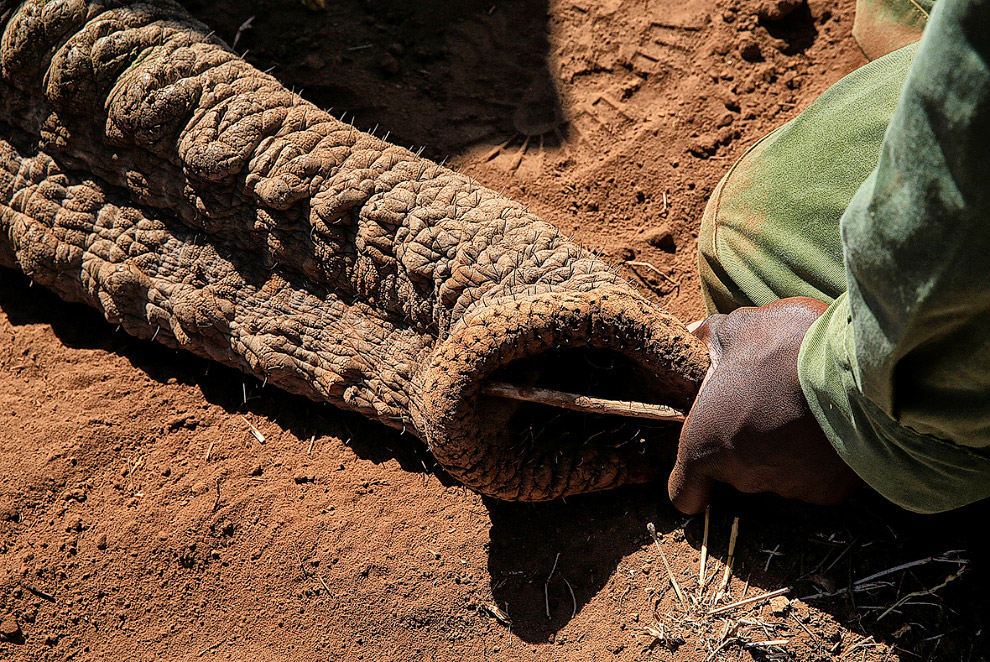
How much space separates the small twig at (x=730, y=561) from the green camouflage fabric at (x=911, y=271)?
567mm

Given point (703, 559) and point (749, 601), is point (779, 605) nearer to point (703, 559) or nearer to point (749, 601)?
point (749, 601)

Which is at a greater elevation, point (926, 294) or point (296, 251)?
point (926, 294)

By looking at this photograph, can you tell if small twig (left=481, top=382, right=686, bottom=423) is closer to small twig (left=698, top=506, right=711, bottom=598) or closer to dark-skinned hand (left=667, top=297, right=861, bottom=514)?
dark-skinned hand (left=667, top=297, right=861, bottom=514)

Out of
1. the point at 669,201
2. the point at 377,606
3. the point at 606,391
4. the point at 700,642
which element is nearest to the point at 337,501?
the point at 377,606

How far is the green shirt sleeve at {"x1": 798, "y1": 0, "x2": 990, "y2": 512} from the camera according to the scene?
95 cm

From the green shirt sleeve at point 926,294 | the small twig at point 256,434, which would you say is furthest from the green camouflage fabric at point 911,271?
the small twig at point 256,434

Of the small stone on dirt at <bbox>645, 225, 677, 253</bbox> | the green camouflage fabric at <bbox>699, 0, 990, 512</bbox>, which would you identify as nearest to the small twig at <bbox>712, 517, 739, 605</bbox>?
the green camouflage fabric at <bbox>699, 0, 990, 512</bbox>

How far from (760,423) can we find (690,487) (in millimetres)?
304

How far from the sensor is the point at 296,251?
98.8 inches

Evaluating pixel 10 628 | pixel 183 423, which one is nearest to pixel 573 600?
pixel 183 423

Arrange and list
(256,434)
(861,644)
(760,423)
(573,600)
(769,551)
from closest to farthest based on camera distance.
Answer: (760,423), (861,644), (769,551), (573,600), (256,434)

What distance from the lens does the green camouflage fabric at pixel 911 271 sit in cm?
96

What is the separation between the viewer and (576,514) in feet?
7.75

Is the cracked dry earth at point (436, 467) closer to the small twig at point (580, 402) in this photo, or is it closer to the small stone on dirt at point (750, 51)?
the small stone on dirt at point (750, 51)
